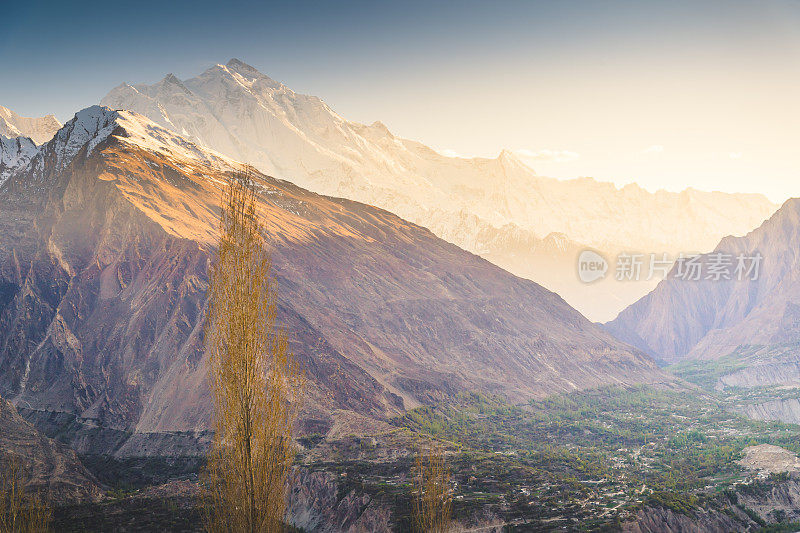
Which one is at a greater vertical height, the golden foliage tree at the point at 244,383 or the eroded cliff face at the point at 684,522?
the golden foliage tree at the point at 244,383

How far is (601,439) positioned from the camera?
6619 inches

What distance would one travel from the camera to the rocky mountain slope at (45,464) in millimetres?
99625

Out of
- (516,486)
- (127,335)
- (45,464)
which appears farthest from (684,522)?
(127,335)

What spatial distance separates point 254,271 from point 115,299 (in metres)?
148

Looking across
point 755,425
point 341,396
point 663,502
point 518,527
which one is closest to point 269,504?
point 518,527

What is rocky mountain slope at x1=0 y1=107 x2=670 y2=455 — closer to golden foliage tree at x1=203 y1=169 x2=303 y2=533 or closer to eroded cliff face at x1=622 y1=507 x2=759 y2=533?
eroded cliff face at x1=622 y1=507 x2=759 y2=533

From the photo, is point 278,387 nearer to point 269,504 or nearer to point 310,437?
point 269,504

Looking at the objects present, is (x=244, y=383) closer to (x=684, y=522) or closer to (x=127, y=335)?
(x=684, y=522)

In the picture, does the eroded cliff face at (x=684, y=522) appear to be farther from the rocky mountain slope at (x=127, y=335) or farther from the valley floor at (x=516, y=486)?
the rocky mountain slope at (x=127, y=335)

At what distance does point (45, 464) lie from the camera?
104 meters

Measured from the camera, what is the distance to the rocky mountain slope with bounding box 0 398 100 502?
327 feet

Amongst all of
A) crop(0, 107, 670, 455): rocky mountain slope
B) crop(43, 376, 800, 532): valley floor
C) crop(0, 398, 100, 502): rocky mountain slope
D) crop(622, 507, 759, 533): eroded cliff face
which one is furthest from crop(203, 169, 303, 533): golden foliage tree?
crop(0, 107, 670, 455): rocky mountain slope

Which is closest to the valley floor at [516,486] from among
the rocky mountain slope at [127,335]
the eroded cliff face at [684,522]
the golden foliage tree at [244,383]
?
the eroded cliff face at [684,522]

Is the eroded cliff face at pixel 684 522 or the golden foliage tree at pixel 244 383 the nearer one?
the golden foliage tree at pixel 244 383
